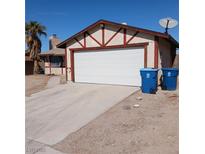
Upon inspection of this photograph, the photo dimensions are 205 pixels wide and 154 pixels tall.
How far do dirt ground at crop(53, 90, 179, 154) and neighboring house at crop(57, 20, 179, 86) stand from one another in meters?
4.08

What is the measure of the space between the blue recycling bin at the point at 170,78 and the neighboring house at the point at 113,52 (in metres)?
1.00

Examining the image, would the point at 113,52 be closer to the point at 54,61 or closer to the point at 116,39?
the point at 116,39

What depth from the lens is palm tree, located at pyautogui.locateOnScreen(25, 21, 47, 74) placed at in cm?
2645

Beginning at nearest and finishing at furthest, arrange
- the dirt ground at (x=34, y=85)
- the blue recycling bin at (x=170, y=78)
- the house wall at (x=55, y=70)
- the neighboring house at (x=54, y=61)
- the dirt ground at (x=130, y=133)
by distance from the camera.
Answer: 1. the dirt ground at (x=130, y=133)
2. the blue recycling bin at (x=170, y=78)
3. the dirt ground at (x=34, y=85)
4. the house wall at (x=55, y=70)
5. the neighboring house at (x=54, y=61)

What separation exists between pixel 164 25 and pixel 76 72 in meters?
6.48

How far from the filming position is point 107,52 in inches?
506

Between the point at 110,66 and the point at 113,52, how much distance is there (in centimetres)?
85

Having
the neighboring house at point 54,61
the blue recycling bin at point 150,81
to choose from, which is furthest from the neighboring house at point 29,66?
the blue recycling bin at point 150,81

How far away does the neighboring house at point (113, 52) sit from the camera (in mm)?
11266

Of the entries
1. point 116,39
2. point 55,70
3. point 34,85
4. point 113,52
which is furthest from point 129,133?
point 55,70

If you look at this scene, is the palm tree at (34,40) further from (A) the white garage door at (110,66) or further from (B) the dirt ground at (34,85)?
(A) the white garage door at (110,66)

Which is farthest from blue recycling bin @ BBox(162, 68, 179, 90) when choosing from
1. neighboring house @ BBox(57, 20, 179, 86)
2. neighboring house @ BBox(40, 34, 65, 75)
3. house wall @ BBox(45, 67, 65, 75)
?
neighboring house @ BBox(40, 34, 65, 75)
